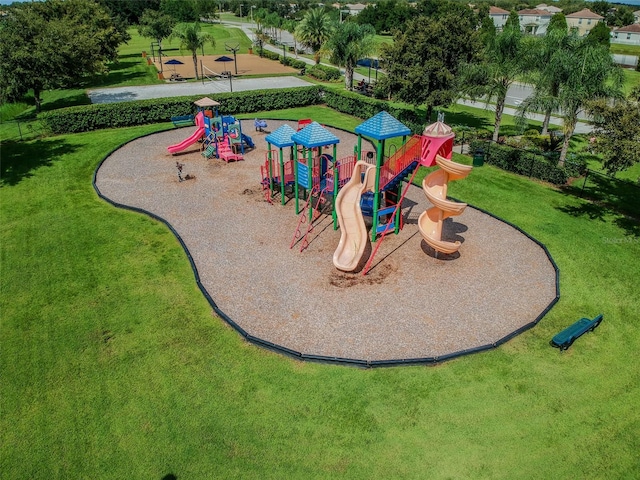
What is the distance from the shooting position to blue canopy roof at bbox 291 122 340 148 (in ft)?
62.7

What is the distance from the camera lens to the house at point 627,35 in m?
105

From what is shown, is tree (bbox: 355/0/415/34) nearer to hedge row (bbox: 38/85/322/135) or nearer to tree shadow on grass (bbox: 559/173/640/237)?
hedge row (bbox: 38/85/322/135)

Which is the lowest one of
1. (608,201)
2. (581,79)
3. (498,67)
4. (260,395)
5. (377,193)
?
(260,395)

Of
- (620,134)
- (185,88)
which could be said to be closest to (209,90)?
(185,88)

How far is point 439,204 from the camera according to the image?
16.5 metres

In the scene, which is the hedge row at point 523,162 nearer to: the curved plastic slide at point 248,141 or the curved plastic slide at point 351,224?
the curved plastic slide at point 351,224

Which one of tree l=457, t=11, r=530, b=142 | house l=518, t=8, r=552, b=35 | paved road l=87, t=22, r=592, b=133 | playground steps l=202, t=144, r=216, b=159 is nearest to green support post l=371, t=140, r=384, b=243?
playground steps l=202, t=144, r=216, b=159

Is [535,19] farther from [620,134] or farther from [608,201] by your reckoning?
[620,134]

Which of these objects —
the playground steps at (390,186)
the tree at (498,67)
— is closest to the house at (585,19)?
the tree at (498,67)

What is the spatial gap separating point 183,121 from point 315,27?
2743cm

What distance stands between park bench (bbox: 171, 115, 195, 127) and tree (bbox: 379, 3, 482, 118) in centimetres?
1488

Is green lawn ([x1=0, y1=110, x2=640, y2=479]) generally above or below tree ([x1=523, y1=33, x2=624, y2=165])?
below

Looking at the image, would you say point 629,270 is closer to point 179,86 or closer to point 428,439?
point 428,439

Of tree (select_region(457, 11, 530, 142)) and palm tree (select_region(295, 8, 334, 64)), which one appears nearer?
tree (select_region(457, 11, 530, 142))
